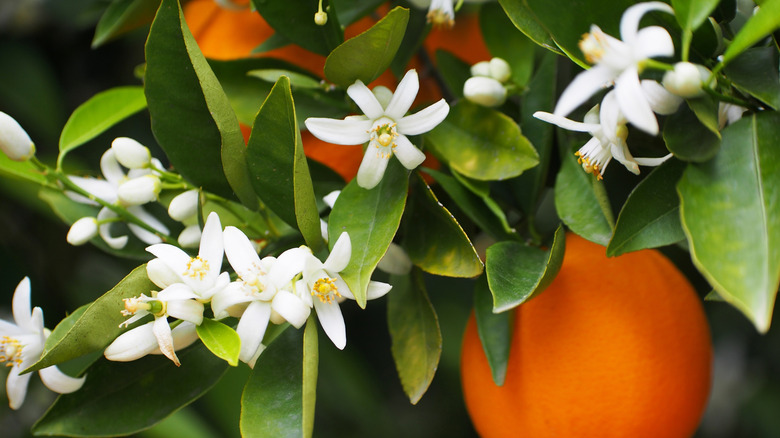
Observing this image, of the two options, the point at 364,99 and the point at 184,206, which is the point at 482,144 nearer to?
the point at 364,99

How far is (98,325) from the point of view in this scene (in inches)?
18.1

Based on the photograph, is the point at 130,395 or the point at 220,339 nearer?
the point at 220,339

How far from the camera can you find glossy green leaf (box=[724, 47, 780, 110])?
44 centimetres

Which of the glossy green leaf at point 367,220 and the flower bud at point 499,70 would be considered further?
the flower bud at point 499,70

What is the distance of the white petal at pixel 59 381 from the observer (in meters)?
0.53

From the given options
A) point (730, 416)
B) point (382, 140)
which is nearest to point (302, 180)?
point (382, 140)

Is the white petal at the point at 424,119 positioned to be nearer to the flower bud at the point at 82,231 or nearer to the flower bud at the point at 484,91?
the flower bud at the point at 484,91

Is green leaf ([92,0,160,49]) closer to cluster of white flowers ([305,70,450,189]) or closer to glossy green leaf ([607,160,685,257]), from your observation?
cluster of white flowers ([305,70,450,189])

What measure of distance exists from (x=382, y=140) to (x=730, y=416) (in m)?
1.23

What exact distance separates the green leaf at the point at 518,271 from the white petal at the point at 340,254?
102 millimetres

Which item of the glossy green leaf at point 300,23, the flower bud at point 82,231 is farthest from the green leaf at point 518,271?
the flower bud at point 82,231

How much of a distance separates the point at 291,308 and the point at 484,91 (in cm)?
26

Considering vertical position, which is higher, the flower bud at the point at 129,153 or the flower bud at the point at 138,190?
the flower bud at the point at 129,153

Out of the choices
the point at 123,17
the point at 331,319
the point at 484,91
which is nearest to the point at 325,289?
the point at 331,319
